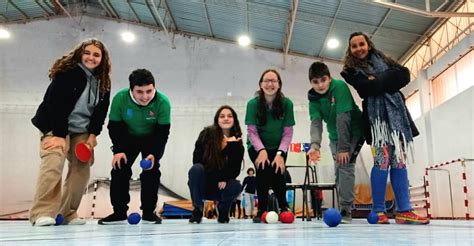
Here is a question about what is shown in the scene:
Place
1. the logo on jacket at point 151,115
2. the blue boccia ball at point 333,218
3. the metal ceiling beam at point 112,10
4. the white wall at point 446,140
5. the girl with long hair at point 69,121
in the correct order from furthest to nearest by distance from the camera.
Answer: the metal ceiling beam at point 112,10
the white wall at point 446,140
the logo on jacket at point 151,115
the girl with long hair at point 69,121
the blue boccia ball at point 333,218

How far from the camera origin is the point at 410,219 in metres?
2.30

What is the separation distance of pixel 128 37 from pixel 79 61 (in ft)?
27.6

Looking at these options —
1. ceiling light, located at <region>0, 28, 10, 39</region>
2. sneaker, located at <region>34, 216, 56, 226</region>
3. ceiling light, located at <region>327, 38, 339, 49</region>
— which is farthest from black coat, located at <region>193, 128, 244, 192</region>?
ceiling light, located at <region>0, 28, 10, 39</region>

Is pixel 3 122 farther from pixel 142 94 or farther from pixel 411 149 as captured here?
pixel 411 149

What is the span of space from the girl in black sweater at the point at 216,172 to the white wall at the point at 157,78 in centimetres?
742

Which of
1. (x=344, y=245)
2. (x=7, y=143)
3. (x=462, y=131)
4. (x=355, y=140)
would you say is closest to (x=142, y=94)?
(x=355, y=140)

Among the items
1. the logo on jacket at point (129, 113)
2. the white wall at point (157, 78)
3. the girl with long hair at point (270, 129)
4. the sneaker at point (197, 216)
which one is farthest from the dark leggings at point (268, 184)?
the white wall at point (157, 78)

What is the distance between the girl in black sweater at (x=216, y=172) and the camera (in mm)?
2953

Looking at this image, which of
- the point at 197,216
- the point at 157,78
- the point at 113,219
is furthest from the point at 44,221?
the point at 157,78

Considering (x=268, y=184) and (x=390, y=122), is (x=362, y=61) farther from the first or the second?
(x=268, y=184)

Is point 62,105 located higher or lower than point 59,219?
higher

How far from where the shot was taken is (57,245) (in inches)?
37.2

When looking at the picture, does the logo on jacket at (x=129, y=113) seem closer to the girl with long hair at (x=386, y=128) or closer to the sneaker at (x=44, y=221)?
the sneaker at (x=44, y=221)

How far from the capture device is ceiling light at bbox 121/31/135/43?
34.5 feet
